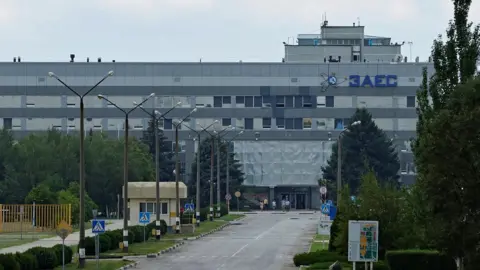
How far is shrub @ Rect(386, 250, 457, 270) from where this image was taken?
41.7m

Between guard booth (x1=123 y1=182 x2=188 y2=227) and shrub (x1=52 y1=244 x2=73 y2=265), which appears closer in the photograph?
shrub (x1=52 y1=244 x2=73 y2=265)

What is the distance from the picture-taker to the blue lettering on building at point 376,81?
14325 centimetres

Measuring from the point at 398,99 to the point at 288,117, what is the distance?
13.6 metres

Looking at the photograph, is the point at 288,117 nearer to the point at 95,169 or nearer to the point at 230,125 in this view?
the point at 230,125

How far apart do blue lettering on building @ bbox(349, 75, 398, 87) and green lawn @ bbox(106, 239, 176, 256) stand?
250ft

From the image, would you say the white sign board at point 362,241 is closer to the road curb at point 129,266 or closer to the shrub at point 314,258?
the shrub at point 314,258

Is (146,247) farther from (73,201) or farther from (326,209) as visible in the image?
(73,201)

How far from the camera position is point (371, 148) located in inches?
5138

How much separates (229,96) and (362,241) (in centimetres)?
10825

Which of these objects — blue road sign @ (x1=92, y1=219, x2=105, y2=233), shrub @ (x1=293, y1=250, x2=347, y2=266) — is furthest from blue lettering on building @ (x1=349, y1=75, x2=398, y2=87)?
blue road sign @ (x1=92, y1=219, x2=105, y2=233)

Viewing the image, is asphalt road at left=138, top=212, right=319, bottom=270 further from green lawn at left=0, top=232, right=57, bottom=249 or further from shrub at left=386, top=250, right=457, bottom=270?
green lawn at left=0, top=232, right=57, bottom=249

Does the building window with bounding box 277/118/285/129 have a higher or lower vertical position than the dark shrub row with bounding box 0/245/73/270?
higher

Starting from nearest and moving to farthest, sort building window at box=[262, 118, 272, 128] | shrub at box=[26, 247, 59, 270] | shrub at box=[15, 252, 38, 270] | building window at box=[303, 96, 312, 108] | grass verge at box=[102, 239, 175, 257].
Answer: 1. shrub at box=[15, 252, 38, 270]
2. shrub at box=[26, 247, 59, 270]
3. grass verge at box=[102, 239, 175, 257]
4. building window at box=[303, 96, 312, 108]
5. building window at box=[262, 118, 272, 128]

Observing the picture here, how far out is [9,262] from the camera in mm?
40406
